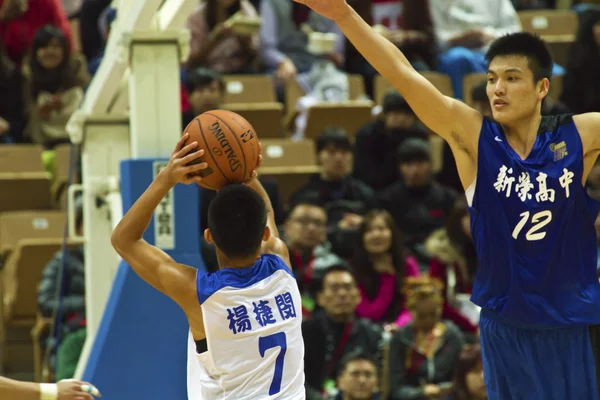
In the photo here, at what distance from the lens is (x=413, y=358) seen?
25.4 feet

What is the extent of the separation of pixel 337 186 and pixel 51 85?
2.88 metres

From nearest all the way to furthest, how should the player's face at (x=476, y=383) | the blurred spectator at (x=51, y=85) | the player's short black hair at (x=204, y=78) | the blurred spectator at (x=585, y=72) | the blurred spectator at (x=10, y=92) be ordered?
the player's face at (x=476, y=383), the player's short black hair at (x=204, y=78), the blurred spectator at (x=51, y=85), the blurred spectator at (x=10, y=92), the blurred spectator at (x=585, y=72)

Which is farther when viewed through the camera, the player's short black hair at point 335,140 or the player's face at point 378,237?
the player's short black hair at point 335,140

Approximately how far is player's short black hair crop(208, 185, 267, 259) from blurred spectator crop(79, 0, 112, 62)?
298 inches

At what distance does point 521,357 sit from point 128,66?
9.61ft

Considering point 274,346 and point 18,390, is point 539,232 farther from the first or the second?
point 18,390

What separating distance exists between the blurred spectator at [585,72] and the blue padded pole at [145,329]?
5583 millimetres

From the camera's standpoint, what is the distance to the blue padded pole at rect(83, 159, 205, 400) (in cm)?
612

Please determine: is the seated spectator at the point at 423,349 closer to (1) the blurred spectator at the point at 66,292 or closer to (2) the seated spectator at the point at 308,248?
(2) the seated spectator at the point at 308,248

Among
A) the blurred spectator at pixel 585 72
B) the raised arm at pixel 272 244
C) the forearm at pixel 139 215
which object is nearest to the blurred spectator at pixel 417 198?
the blurred spectator at pixel 585 72

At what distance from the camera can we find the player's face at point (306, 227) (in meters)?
8.38

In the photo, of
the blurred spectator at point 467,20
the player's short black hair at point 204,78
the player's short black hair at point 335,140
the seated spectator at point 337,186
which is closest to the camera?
the seated spectator at point 337,186

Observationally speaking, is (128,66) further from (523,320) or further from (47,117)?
(47,117)

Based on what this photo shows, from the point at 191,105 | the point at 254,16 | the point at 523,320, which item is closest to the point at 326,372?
the point at 191,105
